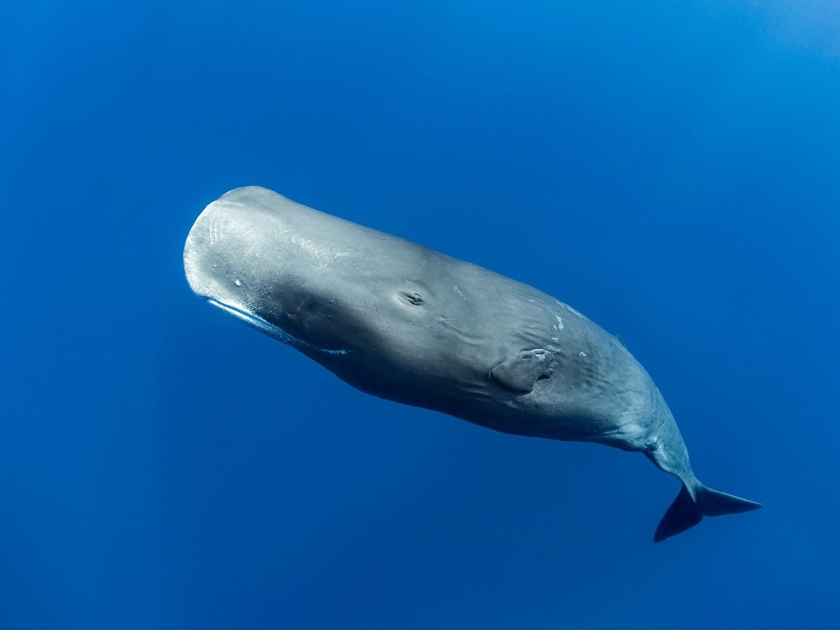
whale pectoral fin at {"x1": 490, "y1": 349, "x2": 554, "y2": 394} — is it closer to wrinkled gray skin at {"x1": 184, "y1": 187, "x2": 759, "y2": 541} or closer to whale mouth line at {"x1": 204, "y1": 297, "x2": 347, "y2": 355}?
wrinkled gray skin at {"x1": 184, "y1": 187, "x2": 759, "y2": 541}

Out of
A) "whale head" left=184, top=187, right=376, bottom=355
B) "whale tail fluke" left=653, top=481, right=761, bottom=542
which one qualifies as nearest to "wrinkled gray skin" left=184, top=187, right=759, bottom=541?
"whale head" left=184, top=187, right=376, bottom=355

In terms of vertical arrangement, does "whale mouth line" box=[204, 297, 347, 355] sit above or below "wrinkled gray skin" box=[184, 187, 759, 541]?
below

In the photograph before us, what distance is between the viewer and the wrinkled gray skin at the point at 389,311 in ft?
13.6

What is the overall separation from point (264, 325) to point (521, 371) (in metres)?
2.01

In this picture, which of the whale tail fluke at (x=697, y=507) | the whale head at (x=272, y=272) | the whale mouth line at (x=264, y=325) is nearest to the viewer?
the whale head at (x=272, y=272)

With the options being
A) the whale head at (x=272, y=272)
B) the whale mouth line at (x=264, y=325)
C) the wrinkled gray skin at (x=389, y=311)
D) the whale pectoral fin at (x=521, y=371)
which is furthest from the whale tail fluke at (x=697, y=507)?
the whale head at (x=272, y=272)

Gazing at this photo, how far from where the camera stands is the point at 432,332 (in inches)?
170

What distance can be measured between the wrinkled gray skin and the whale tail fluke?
449 centimetres

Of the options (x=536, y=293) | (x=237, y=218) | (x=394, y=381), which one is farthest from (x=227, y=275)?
(x=536, y=293)

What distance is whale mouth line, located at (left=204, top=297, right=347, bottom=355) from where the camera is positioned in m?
4.28

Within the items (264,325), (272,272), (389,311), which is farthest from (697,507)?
(272,272)

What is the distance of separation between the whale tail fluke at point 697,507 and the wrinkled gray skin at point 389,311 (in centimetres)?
449

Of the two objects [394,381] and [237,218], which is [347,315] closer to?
[394,381]

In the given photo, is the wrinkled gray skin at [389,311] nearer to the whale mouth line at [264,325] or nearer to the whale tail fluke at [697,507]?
the whale mouth line at [264,325]
